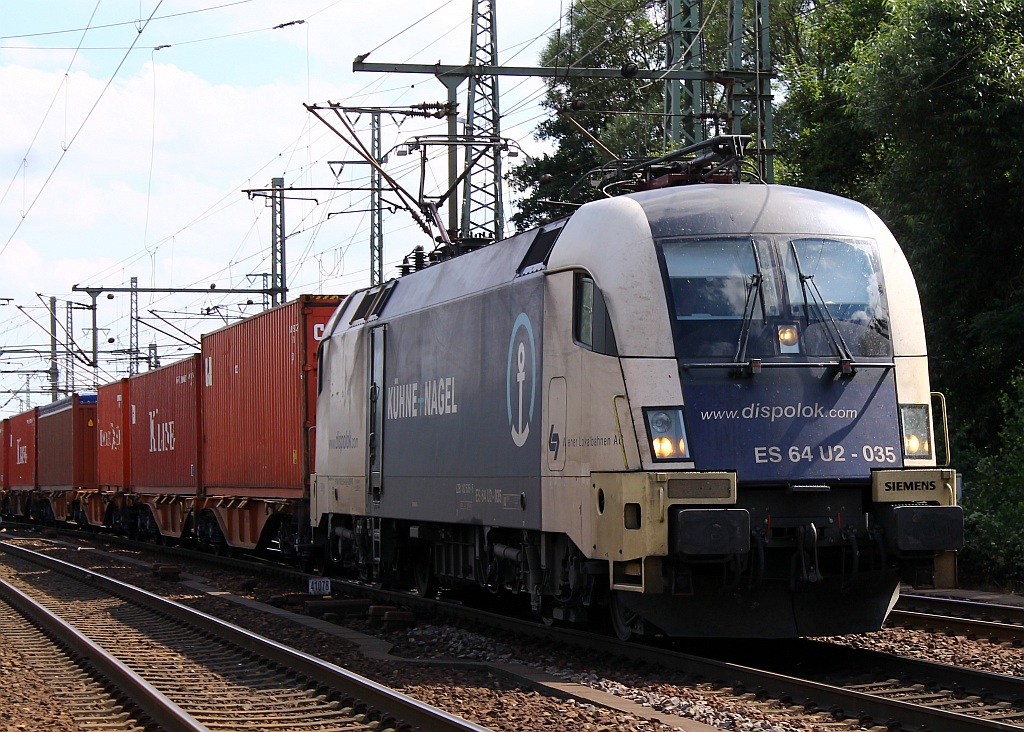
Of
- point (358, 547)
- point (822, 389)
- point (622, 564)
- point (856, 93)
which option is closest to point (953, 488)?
point (822, 389)

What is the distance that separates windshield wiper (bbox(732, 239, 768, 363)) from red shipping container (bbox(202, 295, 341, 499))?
9481 millimetres

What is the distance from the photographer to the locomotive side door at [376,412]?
14.2 metres

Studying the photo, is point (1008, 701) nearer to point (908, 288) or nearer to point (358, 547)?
point (908, 288)

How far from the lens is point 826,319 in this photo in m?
9.40

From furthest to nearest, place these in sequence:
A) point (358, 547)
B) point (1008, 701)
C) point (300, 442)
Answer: point (300, 442) → point (358, 547) → point (1008, 701)

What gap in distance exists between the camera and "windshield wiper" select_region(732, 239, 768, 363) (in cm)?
918

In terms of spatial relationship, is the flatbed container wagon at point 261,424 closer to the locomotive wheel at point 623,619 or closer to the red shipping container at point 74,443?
the locomotive wheel at point 623,619

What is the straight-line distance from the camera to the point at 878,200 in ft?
70.5

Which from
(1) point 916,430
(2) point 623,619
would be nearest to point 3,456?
(2) point 623,619

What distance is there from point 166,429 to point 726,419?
19394mm

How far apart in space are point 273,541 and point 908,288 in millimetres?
13391

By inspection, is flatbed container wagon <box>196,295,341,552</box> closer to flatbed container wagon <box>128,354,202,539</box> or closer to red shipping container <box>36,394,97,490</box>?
flatbed container wagon <box>128,354,202,539</box>

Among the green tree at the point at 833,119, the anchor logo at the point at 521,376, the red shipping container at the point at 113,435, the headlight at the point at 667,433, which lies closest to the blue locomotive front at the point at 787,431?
the headlight at the point at 667,433

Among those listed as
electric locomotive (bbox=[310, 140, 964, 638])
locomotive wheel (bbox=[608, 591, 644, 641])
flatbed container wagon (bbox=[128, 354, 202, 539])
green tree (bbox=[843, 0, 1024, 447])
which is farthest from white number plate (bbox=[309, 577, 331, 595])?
green tree (bbox=[843, 0, 1024, 447])
